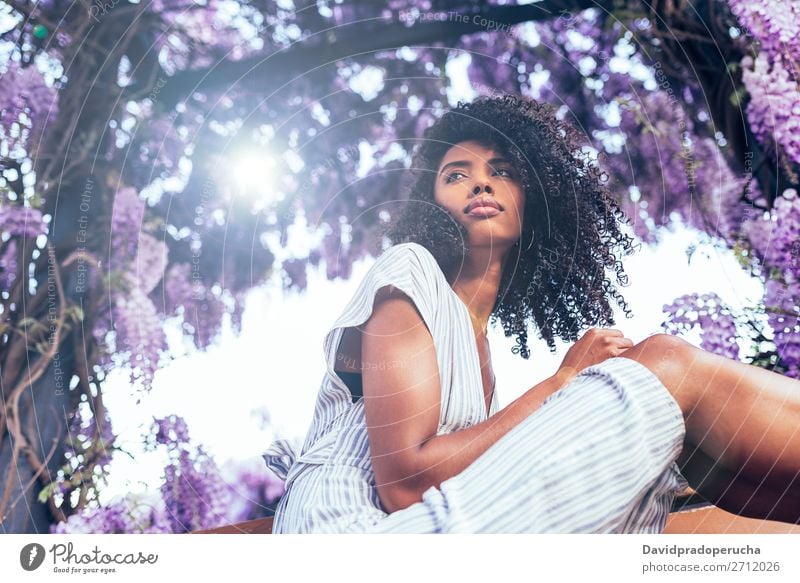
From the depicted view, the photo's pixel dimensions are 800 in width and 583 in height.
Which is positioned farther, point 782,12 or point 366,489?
point 782,12

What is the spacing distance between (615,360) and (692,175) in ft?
1.16

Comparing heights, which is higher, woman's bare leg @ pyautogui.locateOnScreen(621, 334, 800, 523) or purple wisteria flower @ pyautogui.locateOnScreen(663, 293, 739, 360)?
purple wisteria flower @ pyautogui.locateOnScreen(663, 293, 739, 360)

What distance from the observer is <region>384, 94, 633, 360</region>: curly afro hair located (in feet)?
2.83

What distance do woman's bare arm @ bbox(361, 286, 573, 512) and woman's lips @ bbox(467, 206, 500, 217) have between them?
15 cm

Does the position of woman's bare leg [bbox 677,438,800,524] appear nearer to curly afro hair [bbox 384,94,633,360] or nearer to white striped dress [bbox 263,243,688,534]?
white striped dress [bbox 263,243,688,534]

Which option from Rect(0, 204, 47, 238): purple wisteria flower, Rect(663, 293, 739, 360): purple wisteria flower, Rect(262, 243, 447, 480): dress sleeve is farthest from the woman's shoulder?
Rect(0, 204, 47, 238): purple wisteria flower

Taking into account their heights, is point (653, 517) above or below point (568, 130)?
below

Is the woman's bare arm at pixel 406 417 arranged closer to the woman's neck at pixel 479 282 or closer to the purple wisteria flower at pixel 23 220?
the woman's neck at pixel 479 282

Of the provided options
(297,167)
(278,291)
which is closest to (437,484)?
(278,291)
